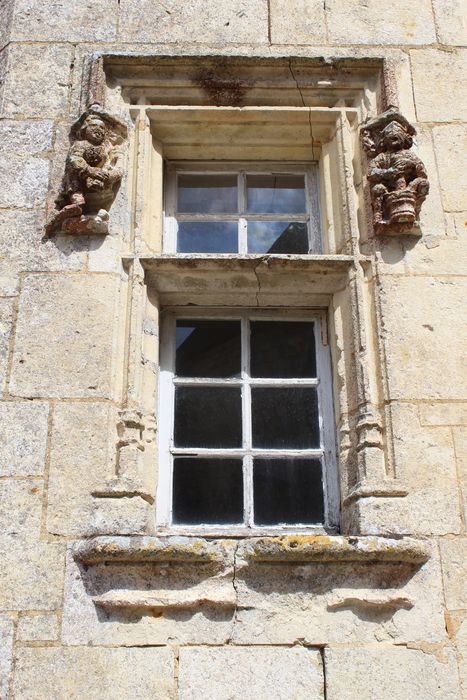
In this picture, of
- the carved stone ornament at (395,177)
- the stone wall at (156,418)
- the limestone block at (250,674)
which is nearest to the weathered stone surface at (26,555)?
the stone wall at (156,418)

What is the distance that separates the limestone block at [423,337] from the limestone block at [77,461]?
1245mm

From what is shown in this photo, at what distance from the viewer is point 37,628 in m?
3.29

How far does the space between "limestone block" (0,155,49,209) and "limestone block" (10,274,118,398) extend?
0.44 metres

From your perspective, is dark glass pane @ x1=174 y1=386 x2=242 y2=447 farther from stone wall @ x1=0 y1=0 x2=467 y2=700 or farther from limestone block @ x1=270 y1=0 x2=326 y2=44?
limestone block @ x1=270 y1=0 x2=326 y2=44

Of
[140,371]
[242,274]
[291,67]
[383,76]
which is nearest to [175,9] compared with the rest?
[291,67]

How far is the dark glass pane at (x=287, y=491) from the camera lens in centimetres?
378

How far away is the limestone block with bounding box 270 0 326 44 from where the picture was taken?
462 cm

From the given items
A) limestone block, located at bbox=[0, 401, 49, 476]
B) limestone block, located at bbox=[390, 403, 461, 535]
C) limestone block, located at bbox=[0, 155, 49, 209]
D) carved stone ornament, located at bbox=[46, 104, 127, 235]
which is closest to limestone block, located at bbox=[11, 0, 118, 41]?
carved stone ornament, located at bbox=[46, 104, 127, 235]

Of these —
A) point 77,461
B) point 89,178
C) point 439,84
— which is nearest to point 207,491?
point 77,461

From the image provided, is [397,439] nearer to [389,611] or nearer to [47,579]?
[389,611]

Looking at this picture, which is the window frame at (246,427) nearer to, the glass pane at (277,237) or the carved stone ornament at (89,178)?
the glass pane at (277,237)

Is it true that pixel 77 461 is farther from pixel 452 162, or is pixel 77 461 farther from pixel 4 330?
pixel 452 162

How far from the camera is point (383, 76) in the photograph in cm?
447

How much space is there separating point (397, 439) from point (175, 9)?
105 inches
